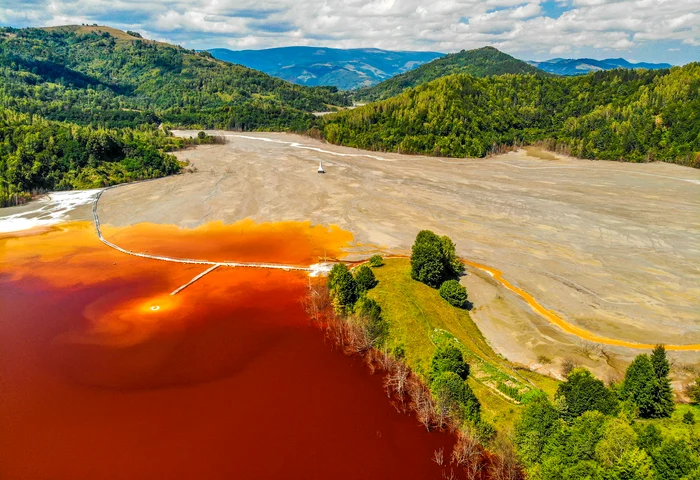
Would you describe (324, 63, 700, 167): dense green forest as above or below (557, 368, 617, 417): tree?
above


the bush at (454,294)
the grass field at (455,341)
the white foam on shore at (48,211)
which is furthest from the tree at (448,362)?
the white foam on shore at (48,211)

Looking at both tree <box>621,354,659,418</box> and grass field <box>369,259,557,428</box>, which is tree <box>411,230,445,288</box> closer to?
grass field <box>369,259,557,428</box>

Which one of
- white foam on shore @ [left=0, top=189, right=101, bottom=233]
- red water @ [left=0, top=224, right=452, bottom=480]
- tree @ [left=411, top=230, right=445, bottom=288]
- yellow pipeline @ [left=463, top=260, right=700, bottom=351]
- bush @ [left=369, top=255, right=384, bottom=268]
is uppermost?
tree @ [left=411, top=230, right=445, bottom=288]

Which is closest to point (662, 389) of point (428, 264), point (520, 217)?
point (428, 264)

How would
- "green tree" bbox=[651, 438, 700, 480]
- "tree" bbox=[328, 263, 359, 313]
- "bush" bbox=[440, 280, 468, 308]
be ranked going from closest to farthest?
"green tree" bbox=[651, 438, 700, 480], "tree" bbox=[328, 263, 359, 313], "bush" bbox=[440, 280, 468, 308]

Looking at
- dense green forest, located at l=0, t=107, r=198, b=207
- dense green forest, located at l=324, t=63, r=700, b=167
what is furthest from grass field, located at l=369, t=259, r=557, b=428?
dense green forest, located at l=324, t=63, r=700, b=167

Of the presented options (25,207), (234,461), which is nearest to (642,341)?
(234,461)

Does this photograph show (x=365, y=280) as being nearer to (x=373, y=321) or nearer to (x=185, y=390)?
(x=373, y=321)

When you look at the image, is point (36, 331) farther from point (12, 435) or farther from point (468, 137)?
point (468, 137)
